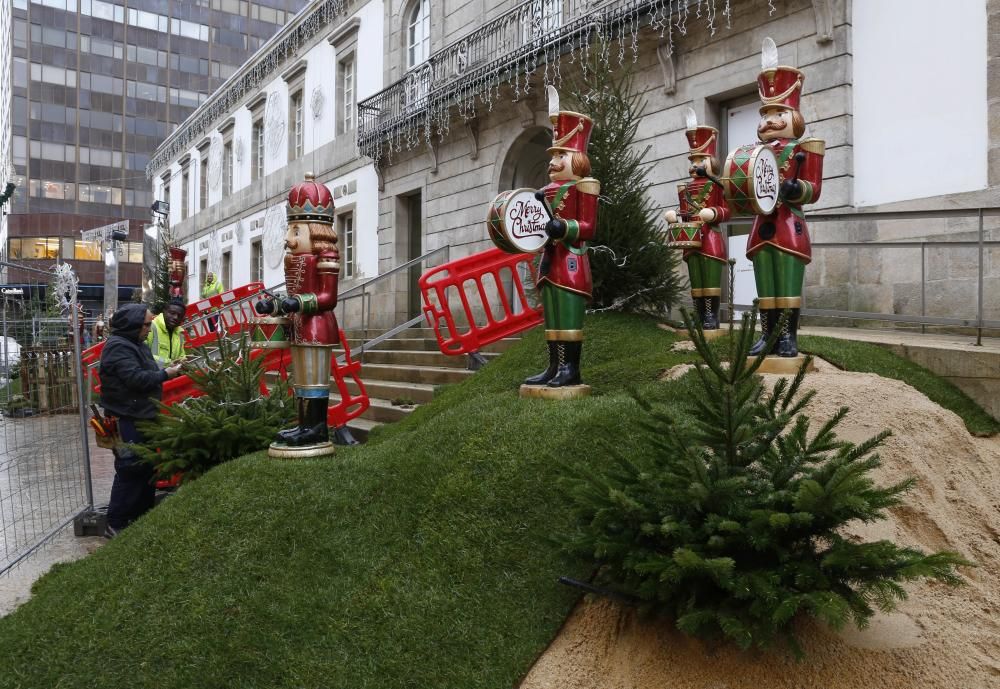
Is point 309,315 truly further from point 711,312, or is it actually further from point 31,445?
point 711,312

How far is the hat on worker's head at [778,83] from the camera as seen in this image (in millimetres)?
4832

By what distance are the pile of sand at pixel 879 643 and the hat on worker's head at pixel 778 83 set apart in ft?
7.55

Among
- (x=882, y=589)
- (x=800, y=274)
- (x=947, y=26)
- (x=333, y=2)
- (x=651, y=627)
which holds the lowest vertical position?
(x=651, y=627)

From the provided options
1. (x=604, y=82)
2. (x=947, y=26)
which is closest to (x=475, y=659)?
(x=604, y=82)

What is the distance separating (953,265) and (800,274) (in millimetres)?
3361

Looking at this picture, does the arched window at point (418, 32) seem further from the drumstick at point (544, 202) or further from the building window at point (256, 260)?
the drumstick at point (544, 202)

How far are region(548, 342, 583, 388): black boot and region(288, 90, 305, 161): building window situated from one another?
17.5 m

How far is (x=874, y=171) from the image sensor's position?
315 inches

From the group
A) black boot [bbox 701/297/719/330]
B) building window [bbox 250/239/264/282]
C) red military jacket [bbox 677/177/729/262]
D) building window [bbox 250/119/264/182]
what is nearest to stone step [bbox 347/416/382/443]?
black boot [bbox 701/297/719/330]

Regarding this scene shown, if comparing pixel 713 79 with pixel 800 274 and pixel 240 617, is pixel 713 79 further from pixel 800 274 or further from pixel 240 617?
pixel 240 617

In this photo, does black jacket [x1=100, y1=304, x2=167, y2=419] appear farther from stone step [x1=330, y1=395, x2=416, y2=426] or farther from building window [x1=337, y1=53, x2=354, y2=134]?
building window [x1=337, y1=53, x2=354, y2=134]

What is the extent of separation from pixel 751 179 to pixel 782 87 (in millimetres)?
840

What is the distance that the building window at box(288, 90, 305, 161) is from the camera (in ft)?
68.3

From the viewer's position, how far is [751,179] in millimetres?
4457
